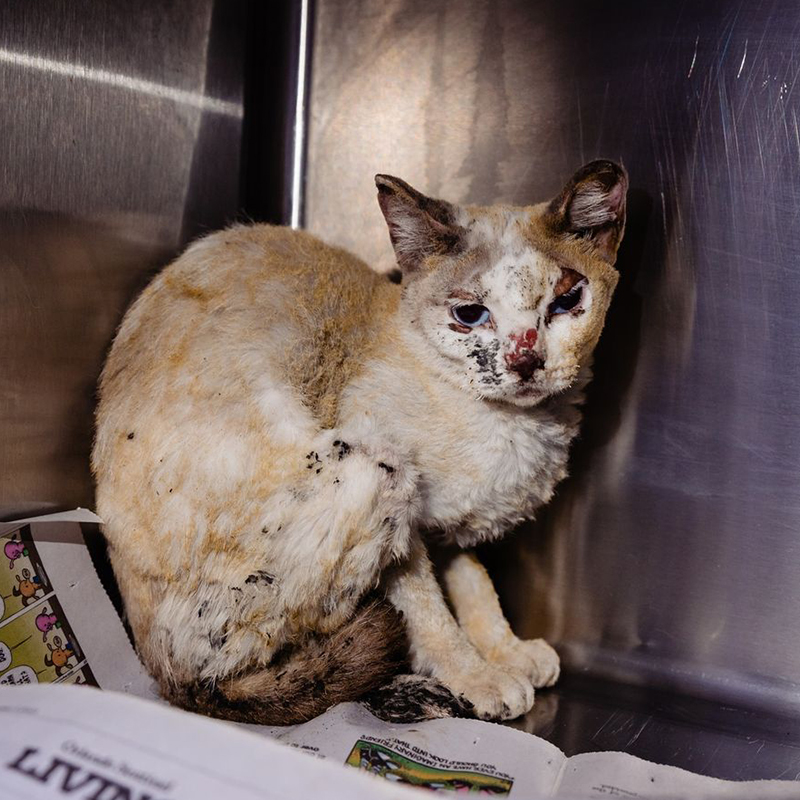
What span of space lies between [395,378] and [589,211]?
32 centimetres

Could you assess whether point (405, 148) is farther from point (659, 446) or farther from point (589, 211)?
point (659, 446)

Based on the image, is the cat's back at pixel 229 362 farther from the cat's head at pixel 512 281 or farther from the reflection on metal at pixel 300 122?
the reflection on metal at pixel 300 122

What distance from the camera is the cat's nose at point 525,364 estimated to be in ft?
3.04

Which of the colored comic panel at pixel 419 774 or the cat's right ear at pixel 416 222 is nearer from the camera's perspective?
the colored comic panel at pixel 419 774

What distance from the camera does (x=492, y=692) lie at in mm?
1047

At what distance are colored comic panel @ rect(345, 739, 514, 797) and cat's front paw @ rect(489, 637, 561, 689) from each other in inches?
10.3

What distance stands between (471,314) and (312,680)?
49 cm

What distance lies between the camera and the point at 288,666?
997mm

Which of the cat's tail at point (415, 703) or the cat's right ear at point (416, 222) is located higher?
the cat's right ear at point (416, 222)

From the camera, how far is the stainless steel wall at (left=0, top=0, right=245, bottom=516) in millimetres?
1012

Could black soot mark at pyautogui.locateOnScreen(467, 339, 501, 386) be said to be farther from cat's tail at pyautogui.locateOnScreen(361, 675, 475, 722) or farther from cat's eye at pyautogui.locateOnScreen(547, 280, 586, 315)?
cat's tail at pyautogui.locateOnScreen(361, 675, 475, 722)

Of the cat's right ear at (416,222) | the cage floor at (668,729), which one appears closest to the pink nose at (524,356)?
the cat's right ear at (416,222)

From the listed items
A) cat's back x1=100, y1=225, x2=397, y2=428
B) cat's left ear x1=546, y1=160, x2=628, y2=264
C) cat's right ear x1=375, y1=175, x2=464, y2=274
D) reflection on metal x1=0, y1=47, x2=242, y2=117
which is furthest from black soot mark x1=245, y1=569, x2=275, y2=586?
reflection on metal x1=0, y1=47, x2=242, y2=117

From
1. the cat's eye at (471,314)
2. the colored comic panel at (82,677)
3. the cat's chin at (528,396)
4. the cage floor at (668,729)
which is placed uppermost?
the cat's eye at (471,314)
